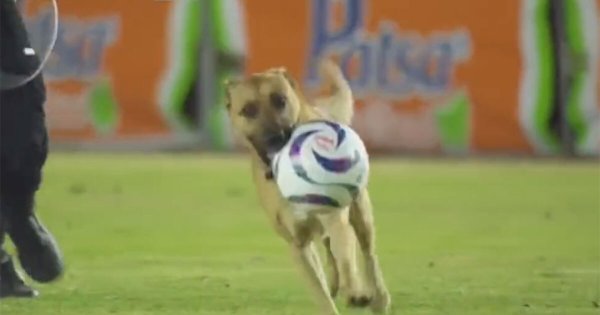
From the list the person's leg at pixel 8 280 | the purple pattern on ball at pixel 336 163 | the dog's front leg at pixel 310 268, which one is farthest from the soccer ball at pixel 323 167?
the person's leg at pixel 8 280

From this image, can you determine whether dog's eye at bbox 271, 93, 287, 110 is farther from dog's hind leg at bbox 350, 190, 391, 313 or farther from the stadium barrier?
the stadium barrier

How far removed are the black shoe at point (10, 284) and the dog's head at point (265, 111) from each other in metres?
1.79

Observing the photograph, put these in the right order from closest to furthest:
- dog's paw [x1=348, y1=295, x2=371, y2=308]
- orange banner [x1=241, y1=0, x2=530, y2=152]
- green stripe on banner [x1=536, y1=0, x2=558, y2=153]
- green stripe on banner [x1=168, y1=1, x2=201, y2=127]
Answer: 1. dog's paw [x1=348, y1=295, x2=371, y2=308]
2. orange banner [x1=241, y1=0, x2=530, y2=152]
3. green stripe on banner [x1=536, y1=0, x2=558, y2=153]
4. green stripe on banner [x1=168, y1=1, x2=201, y2=127]

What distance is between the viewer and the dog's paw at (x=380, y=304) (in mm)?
9734

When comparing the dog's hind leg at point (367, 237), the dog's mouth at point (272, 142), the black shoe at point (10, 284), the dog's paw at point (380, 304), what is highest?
the dog's mouth at point (272, 142)

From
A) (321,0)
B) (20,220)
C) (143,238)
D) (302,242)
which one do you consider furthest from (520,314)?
(321,0)

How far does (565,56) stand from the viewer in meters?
21.8


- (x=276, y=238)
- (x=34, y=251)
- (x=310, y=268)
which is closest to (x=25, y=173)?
(x=34, y=251)

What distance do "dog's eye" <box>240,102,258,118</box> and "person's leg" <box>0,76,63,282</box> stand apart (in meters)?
1.33

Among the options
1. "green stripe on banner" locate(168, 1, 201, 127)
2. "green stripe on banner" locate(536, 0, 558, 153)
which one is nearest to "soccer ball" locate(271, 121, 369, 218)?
"green stripe on banner" locate(536, 0, 558, 153)

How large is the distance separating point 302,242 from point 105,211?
7.11 meters

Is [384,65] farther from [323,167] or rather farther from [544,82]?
[323,167]

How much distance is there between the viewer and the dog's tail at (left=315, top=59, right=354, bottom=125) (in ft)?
34.6

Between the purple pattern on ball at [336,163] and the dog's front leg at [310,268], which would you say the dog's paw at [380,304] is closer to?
the dog's front leg at [310,268]
